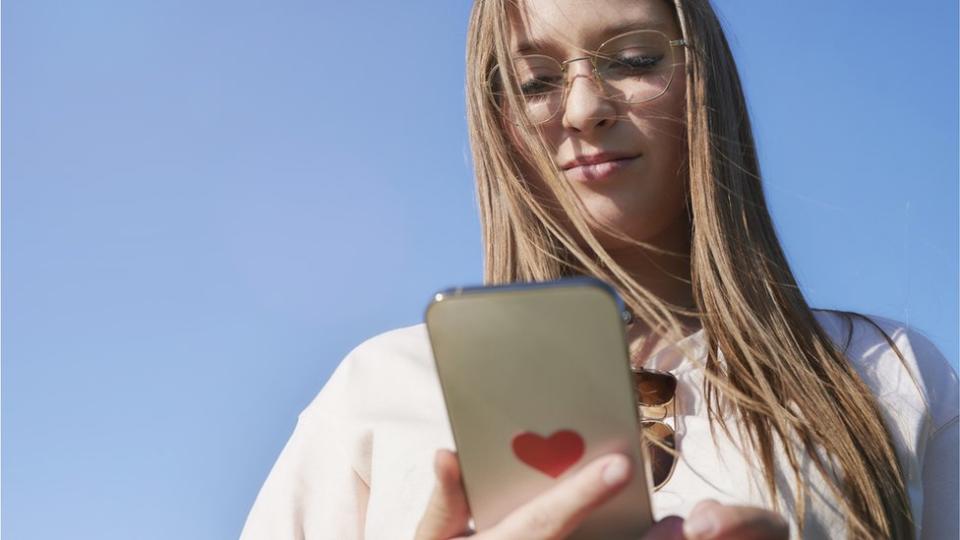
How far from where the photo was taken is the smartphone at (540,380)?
1.37 meters

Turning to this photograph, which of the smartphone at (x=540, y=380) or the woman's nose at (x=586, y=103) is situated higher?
the woman's nose at (x=586, y=103)

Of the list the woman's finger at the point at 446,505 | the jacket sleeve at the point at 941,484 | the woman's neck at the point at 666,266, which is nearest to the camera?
the woman's finger at the point at 446,505

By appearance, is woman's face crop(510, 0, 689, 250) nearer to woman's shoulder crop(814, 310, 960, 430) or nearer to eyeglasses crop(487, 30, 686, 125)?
eyeglasses crop(487, 30, 686, 125)

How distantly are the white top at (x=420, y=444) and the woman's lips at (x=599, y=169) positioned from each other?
49 cm

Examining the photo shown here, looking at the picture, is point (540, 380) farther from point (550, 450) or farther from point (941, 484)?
point (941, 484)

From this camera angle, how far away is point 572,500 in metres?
1.34

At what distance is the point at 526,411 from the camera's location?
1419 millimetres

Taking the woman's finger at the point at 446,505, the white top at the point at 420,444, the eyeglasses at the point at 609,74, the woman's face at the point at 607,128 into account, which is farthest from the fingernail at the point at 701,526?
the eyeglasses at the point at 609,74

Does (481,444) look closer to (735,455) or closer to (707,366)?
(735,455)

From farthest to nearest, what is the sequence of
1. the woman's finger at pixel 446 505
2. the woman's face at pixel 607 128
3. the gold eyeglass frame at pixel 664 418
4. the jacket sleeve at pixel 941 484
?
the woman's face at pixel 607 128
the jacket sleeve at pixel 941 484
the gold eyeglass frame at pixel 664 418
the woman's finger at pixel 446 505

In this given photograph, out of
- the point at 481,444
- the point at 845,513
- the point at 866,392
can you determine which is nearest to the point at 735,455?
the point at 845,513

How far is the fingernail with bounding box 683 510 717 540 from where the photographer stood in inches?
52.6

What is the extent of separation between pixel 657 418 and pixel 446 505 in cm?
104

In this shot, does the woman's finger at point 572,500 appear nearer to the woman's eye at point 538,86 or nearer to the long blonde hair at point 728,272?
the long blonde hair at point 728,272
